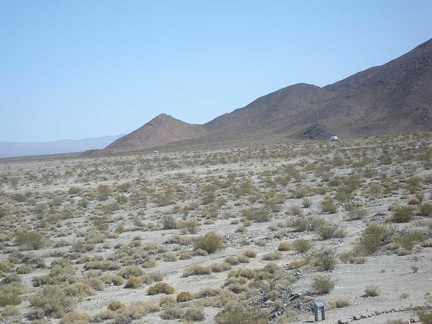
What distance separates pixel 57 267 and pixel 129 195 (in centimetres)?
2412

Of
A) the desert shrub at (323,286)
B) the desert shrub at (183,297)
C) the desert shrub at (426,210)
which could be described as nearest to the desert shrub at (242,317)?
the desert shrub at (323,286)

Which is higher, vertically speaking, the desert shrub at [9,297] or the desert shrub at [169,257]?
the desert shrub at [9,297]

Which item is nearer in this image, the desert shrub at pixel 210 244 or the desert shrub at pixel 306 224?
the desert shrub at pixel 210 244

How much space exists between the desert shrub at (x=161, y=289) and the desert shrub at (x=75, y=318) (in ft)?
8.38

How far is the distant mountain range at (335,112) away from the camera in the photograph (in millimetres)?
112938

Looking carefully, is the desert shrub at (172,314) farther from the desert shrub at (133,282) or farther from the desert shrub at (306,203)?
the desert shrub at (306,203)

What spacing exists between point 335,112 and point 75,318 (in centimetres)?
12724

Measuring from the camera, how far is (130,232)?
26875 millimetres

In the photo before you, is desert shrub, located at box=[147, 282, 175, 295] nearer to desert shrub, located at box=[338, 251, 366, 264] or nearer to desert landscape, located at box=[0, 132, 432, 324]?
desert landscape, located at box=[0, 132, 432, 324]

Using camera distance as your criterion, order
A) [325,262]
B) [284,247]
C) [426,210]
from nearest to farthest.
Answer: [325,262]
[284,247]
[426,210]

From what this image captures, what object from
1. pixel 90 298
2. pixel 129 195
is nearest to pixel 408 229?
pixel 90 298

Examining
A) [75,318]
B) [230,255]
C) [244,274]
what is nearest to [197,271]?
[244,274]

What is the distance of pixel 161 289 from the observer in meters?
15.5

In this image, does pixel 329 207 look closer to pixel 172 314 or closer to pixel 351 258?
pixel 351 258
